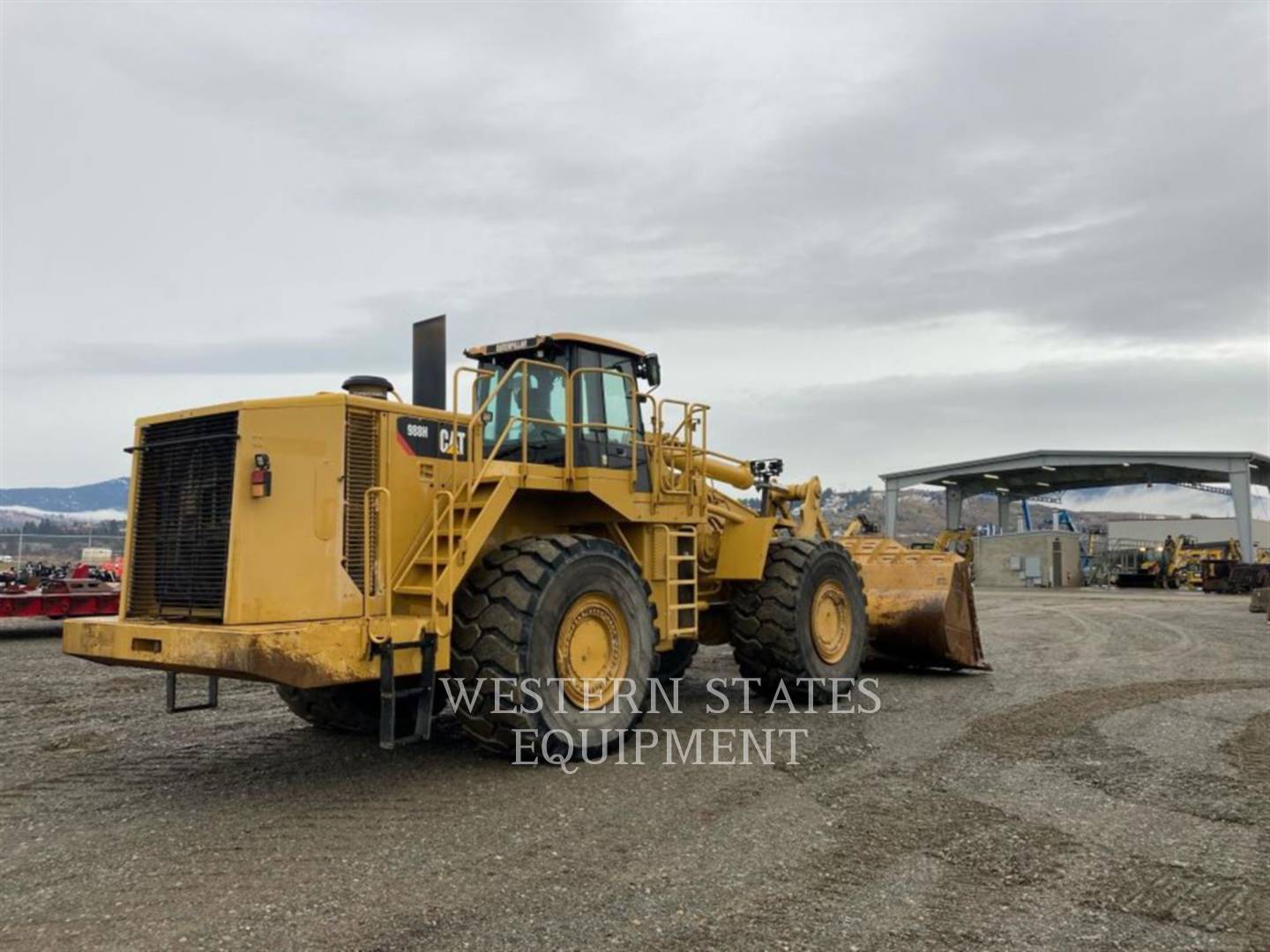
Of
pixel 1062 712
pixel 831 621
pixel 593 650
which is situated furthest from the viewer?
pixel 831 621

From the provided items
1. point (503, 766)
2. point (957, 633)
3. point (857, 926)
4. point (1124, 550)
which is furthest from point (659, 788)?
point (1124, 550)

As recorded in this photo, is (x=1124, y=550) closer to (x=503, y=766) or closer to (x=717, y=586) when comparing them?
(x=717, y=586)

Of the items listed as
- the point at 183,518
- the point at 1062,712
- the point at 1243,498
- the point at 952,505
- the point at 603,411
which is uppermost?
the point at 952,505

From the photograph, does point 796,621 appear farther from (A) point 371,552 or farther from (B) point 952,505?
(B) point 952,505

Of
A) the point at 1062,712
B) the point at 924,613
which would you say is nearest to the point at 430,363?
the point at 1062,712

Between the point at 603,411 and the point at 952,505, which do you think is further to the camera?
the point at 952,505

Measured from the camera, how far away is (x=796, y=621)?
9383 mm

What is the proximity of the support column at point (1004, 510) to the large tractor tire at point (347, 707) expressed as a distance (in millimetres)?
49299

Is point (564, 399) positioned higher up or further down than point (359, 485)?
higher up

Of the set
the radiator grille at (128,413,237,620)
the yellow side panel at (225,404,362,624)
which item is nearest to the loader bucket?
the yellow side panel at (225,404,362,624)

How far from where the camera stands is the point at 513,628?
6492 mm

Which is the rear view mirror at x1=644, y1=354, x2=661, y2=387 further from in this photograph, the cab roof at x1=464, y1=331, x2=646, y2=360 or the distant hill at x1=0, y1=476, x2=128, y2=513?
the distant hill at x1=0, y1=476, x2=128, y2=513

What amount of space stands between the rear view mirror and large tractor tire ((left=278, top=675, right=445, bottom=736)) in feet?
10.6

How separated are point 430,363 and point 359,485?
5.25ft
